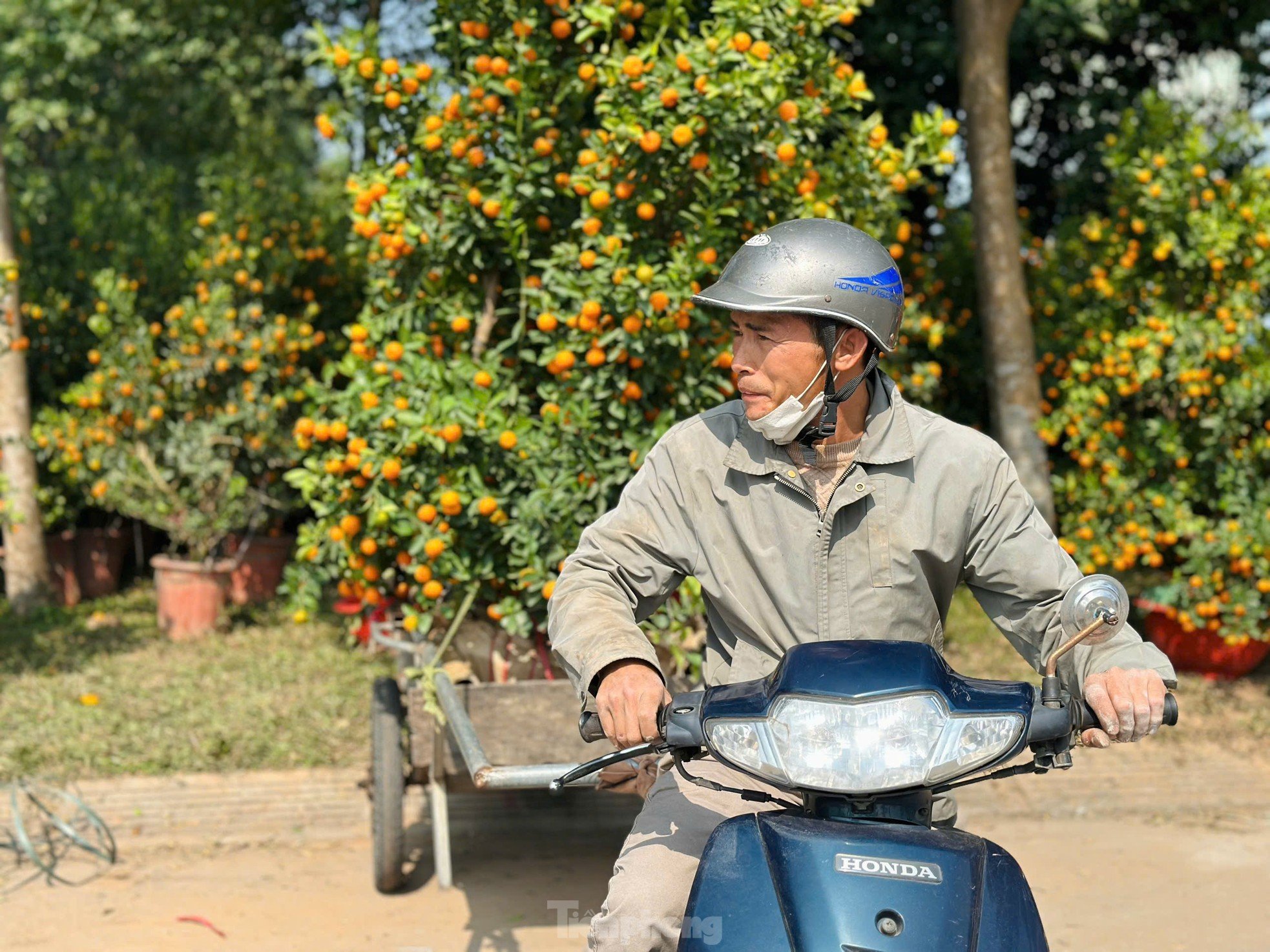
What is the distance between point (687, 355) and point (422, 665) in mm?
1380

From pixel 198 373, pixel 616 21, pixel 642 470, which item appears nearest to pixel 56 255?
pixel 198 373

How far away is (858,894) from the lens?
5.46 ft

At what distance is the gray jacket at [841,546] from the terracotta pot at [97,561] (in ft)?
23.8

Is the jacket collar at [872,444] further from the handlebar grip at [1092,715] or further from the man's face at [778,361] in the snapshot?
the handlebar grip at [1092,715]

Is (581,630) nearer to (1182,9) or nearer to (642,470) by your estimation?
(642,470)

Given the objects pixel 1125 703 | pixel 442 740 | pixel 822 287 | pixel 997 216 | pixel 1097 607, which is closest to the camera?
pixel 1097 607

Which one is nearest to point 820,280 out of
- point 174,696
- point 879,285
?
point 879,285

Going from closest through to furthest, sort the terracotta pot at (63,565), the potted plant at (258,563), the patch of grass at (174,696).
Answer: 1. the patch of grass at (174,696)
2. the potted plant at (258,563)
3. the terracotta pot at (63,565)

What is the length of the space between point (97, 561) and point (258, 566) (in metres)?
1.37

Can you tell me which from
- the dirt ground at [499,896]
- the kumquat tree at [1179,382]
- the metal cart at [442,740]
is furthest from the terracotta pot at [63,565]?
the kumquat tree at [1179,382]

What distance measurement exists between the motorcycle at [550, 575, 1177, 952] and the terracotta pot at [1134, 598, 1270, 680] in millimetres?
4998

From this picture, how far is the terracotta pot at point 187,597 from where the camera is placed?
7465mm

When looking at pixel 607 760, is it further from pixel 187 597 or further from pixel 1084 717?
pixel 187 597

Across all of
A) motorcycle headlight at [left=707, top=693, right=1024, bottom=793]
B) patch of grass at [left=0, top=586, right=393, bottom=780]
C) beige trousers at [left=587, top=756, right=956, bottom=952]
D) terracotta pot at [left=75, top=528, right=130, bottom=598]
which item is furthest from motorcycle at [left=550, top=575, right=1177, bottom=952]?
terracotta pot at [left=75, top=528, right=130, bottom=598]
